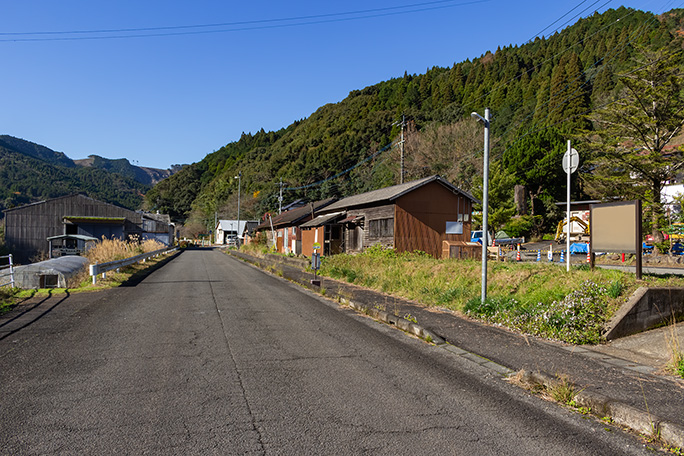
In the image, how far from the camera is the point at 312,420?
12.5 feet

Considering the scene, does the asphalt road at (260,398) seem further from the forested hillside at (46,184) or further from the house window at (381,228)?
the forested hillside at (46,184)

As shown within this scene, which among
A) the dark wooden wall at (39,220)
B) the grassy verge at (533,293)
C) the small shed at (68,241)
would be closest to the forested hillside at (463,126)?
the grassy verge at (533,293)

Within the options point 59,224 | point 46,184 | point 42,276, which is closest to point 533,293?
point 42,276

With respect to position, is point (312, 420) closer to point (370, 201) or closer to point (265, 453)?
point (265, 453)

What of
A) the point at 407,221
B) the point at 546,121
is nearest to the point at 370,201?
the point at 407,221

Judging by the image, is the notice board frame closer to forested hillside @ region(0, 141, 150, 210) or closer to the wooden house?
the wooden house

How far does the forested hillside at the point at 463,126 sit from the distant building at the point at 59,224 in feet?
82.4

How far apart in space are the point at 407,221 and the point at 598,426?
21239 mm

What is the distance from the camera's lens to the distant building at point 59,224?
45.6m

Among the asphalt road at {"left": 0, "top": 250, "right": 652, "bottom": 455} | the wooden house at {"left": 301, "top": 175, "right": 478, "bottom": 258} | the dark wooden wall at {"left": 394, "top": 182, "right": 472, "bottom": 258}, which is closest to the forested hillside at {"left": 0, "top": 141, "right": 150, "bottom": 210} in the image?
the wooden house at {"left": 301, "top": 175, "right": 478, "bottom": 258}

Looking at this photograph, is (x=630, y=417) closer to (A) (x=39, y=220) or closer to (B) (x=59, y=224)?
(B) (x=59, y=224)

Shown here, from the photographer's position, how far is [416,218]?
2527cm

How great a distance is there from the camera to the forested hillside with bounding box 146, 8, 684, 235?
4762 cm

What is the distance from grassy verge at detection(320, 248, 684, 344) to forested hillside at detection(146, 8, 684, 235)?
14872 mm
